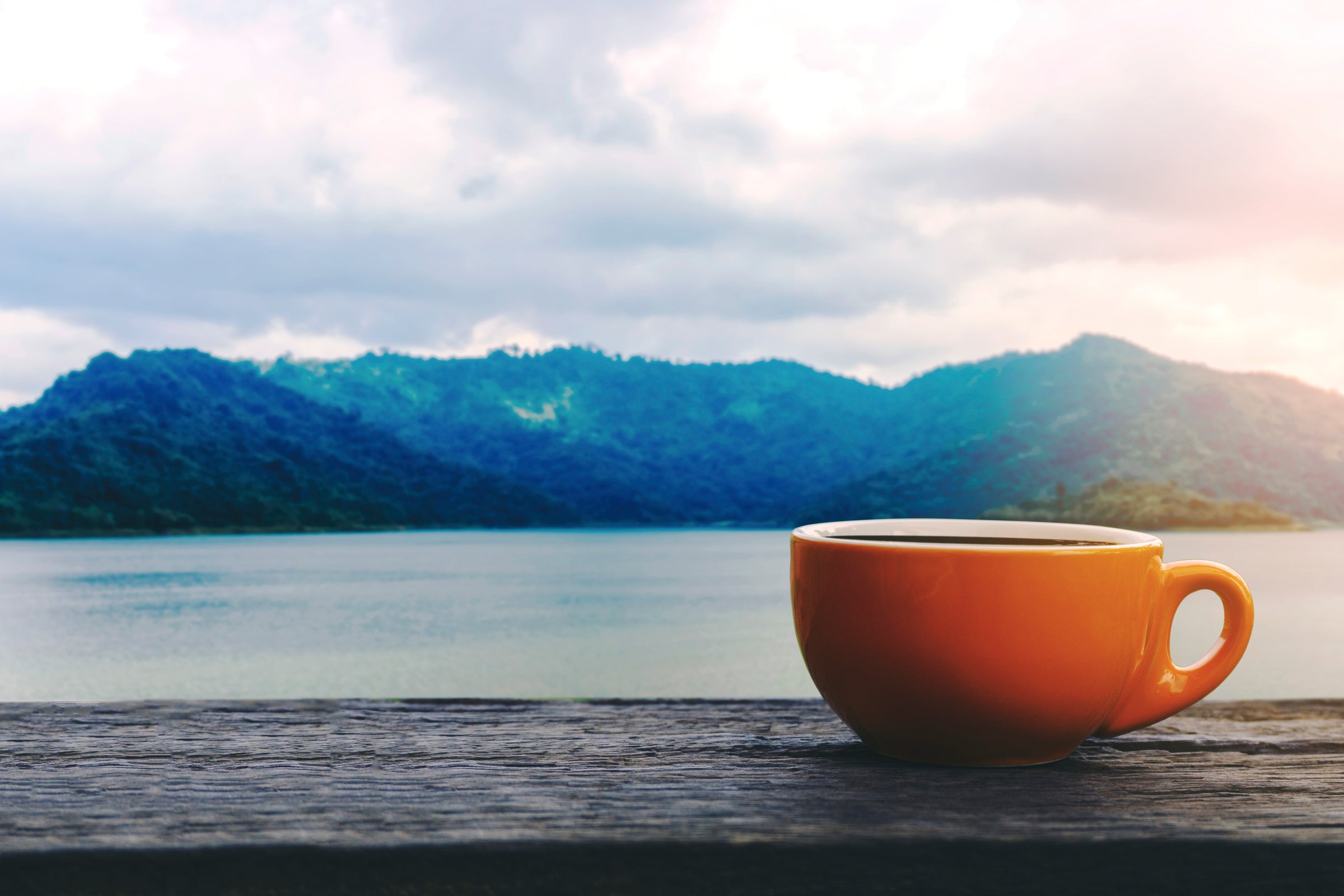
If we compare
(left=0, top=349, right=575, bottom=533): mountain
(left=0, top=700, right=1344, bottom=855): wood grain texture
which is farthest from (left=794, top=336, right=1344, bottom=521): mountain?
(left=0, top=700, right=1344, bottom=855): wood grain texture

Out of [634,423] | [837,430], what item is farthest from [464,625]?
[634,423]

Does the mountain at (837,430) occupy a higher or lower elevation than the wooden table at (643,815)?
higher

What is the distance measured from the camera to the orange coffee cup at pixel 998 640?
2.37ft

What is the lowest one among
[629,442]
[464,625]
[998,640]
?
[464,625]

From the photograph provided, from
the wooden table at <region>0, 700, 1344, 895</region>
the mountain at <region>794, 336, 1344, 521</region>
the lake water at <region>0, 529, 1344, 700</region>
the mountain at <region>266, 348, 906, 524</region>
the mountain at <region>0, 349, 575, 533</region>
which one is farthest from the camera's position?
the mountain at <region>266, 348, 906, 524</region>

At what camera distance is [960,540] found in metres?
0.92

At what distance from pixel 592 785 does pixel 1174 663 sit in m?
0.55

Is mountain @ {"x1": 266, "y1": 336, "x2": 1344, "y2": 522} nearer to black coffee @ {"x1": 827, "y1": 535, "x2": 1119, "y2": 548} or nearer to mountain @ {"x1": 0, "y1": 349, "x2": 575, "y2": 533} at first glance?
mountain @ {"x1": 0, "y1": 349, "x2": 575, "y2": 533}

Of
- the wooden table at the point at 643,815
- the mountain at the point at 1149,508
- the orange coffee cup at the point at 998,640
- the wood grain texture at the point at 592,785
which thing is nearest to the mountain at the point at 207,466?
the mountain at the point at 1149,508

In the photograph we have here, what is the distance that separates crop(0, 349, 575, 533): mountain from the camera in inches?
3238

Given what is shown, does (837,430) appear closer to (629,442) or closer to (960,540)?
(629,442)

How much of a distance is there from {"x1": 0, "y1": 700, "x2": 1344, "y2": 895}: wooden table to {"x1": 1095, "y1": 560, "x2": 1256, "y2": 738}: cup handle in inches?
2.4

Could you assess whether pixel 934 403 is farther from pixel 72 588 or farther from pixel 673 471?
pixel 72 588

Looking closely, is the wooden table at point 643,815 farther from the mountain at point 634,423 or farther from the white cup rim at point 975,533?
the mountain at point 634,423
